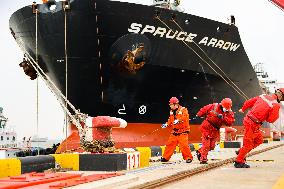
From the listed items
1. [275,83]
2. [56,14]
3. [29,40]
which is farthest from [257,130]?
[275,83]

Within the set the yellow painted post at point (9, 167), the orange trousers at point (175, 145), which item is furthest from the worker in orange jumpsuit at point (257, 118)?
the yellow painted post at point (9, 167)

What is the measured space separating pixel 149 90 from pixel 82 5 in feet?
14.4

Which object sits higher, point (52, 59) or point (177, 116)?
point (52, 59)

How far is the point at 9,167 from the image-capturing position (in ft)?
22.2

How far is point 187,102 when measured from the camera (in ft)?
65.0

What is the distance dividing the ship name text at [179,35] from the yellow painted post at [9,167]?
11.0m

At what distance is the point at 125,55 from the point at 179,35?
9.12 ft

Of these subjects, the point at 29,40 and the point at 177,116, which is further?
the point at 29,40

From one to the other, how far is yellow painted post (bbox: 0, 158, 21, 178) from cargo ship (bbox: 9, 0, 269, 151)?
30.2 ft

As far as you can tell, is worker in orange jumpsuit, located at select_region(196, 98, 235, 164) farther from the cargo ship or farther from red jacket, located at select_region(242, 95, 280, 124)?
the cargo ship

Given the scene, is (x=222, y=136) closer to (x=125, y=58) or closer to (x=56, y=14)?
(x=125, y=58)

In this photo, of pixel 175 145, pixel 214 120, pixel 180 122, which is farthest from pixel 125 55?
pixel 214 120

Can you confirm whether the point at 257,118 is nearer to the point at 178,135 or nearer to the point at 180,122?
the point at 180,122

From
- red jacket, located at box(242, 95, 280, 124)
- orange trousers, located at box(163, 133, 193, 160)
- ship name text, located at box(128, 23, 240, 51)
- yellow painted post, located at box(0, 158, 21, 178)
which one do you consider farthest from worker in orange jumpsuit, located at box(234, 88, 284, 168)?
ship name text, located at box(128, 23, 240, 51)
